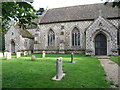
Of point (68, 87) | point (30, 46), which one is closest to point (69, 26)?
point (30, 46)

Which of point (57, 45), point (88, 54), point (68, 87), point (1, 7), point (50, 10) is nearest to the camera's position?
point (1, 7)

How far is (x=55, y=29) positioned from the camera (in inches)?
936

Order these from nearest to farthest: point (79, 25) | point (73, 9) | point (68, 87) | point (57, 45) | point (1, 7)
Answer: point (1, 7), point (68, 87), point (79, 25), point (57, 45), point (73, 9)

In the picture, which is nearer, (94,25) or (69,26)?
(94,25)

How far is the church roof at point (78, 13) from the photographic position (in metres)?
21.2

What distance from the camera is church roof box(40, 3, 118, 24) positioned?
833 inches

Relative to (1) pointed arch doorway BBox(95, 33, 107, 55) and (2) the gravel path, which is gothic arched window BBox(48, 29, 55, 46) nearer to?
(1) pointed arch doorway BBox(95, 33, 107, 55)

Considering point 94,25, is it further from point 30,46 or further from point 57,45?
point 30,46

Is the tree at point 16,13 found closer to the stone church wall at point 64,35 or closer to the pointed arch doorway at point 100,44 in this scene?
the pointed arch doorway at point 100,44

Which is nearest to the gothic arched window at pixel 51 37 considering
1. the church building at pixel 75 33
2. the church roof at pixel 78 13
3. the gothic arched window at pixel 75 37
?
the church building at pixel 75 33

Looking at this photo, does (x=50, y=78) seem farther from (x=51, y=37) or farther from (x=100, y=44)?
(x=51, y=37)

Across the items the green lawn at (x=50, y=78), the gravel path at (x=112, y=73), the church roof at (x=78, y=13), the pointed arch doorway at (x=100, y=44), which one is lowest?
the gravel path at (x=112, y=73)

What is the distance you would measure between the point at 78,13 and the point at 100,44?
27.7 ft

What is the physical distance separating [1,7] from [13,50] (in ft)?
77.7
